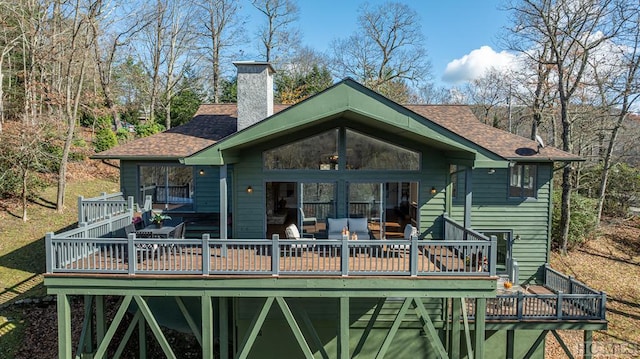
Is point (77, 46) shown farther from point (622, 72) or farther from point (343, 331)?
point (622, 72)

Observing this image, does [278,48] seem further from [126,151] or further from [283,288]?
[283,288]

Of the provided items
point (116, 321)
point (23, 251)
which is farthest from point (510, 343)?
point (23, 251)

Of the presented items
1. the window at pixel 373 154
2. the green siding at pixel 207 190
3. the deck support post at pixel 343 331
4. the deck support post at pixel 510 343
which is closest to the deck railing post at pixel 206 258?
the deck support post at pixel 343 331

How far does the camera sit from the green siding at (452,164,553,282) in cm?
1259

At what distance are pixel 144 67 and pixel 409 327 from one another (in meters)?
29.8

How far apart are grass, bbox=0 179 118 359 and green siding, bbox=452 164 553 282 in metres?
14.1

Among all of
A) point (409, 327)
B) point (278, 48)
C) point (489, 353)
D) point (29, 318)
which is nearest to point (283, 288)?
point (409, 327)

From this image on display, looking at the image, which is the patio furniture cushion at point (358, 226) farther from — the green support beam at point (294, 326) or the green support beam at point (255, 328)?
the green support beam at point (255, 328)

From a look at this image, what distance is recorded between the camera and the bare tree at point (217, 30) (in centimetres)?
3103

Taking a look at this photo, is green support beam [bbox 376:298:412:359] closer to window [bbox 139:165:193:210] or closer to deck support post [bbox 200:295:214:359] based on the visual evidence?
deck support post [bbox 200:295:214:359]

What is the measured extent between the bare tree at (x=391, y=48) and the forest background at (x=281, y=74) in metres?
0.10

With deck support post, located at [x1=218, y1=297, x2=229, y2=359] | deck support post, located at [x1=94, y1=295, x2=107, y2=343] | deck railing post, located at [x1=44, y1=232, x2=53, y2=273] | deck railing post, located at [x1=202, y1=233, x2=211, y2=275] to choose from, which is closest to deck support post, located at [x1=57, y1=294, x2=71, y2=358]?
deck railing post, located at [x1=44, y1=232, x2=53, y2=273]

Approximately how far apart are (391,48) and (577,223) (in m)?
19.5

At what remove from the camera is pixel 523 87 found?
2367 centimetres
